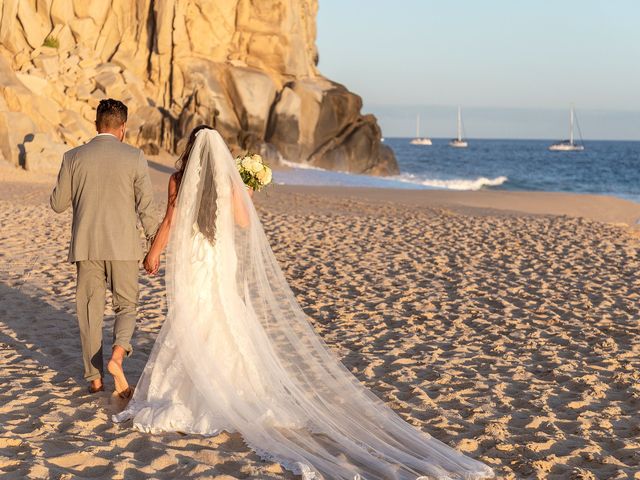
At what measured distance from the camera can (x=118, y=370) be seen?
5531 millimetres

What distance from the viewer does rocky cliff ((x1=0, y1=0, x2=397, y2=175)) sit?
38.3m

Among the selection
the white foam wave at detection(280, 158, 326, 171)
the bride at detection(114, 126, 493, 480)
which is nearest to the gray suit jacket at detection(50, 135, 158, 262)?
the bride at detection(114, 126, 493, 480)

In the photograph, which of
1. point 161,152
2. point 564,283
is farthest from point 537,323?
point 161,152

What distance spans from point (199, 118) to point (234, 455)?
126 ft

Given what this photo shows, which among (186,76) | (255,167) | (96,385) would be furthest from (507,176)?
(96,385)

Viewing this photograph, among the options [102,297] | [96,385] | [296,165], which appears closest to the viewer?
[102,297]

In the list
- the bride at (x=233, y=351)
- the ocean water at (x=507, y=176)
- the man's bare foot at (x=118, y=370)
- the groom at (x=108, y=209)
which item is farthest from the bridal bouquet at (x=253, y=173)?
the ocean water at (x=507, y=176)

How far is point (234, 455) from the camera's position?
470 centimetres

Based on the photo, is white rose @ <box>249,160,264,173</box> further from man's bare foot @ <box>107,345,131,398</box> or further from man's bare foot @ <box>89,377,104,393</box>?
man's bare foot @ <box>89,377,104,393</box>

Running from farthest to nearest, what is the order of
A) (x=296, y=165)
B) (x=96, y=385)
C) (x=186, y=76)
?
(x=296, y=165) < (x=186, y=76) < (x=96, y=385)

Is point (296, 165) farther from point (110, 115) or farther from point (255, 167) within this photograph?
point (110, 115)

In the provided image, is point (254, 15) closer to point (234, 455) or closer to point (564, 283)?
point (564, 283)

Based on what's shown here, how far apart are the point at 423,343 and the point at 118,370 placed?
3.29 metres

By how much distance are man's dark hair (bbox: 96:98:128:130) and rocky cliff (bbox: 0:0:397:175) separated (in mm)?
27757
